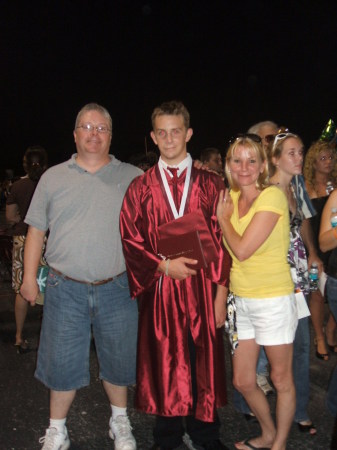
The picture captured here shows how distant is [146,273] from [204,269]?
1.07 ft

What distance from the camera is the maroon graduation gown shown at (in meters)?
2.67

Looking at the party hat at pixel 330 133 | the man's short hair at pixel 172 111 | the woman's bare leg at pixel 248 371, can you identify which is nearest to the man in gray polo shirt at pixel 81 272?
the man's short hair at pixel 172 111

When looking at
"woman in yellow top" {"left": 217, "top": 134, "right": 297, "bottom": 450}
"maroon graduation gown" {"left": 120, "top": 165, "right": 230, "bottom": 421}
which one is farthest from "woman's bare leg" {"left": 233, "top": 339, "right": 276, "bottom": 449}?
"maroon graduation gown" {"left": 120, "top": 165, "right": 230, "bottom": 421}

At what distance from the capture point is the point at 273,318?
243 centimetres

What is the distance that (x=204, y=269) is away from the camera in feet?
8.76

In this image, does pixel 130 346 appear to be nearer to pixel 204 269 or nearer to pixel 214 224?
pixel 204 269

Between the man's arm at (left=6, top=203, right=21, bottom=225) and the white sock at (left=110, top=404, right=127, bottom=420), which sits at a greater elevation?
the man's arm at (left=6, top=203, right=21, bottom=225)

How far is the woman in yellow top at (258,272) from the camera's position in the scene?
95.3 inches

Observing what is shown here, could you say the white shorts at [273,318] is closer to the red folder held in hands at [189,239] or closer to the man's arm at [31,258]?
the red folder held in hands at [189,239]

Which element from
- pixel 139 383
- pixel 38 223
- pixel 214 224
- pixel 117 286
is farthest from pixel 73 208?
pixel 139 383

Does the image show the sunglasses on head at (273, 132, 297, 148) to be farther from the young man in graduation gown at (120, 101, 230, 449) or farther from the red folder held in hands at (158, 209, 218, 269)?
the red folder held in hands at (158, 209, 218, 269)

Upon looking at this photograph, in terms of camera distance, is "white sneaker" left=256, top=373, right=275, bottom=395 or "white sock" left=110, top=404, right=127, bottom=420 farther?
"white sneaker" left=256, top=373, right=275, bottom=395

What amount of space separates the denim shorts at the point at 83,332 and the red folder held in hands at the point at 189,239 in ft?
1.48

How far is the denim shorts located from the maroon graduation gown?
0.17m
